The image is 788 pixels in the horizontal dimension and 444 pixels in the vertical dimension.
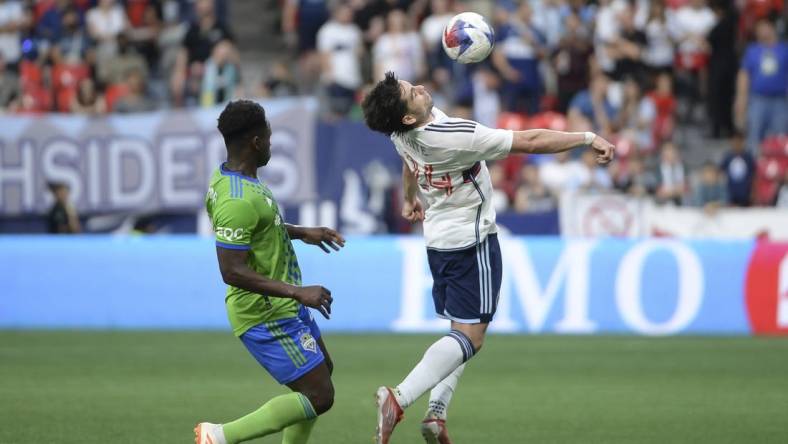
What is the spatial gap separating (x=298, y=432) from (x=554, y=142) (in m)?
2.15

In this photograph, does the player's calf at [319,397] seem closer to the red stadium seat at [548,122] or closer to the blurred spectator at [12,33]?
the red stadium seat at [548,122]

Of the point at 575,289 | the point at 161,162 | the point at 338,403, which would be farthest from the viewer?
the point at 161,162

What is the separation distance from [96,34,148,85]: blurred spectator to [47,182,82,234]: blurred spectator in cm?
242

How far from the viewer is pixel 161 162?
20.1 metres

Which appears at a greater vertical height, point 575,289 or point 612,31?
point 612,31

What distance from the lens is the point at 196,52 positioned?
21562mm

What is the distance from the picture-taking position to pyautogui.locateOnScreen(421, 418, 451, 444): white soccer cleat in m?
7.94

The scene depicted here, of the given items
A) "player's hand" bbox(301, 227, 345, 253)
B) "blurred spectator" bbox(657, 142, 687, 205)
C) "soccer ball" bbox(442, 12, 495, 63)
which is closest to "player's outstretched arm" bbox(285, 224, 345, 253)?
"player's hand" bbox(301, 227, 345, 253)

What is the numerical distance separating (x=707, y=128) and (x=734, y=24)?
1758mm

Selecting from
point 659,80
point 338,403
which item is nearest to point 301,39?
point 659,80

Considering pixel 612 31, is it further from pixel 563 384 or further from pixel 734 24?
pixel 563 384

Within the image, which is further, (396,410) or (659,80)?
(659,80)

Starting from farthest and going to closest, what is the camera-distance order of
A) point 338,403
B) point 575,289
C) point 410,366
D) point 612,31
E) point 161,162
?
1. point 612,31
2. point 161,162
3. point 575,289
4. point 410,366
5. point 338,403

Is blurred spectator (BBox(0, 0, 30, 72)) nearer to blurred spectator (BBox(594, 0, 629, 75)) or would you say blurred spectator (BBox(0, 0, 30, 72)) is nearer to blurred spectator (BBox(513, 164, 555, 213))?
blurred spectator (BBox(513, 164, 555, 213))
